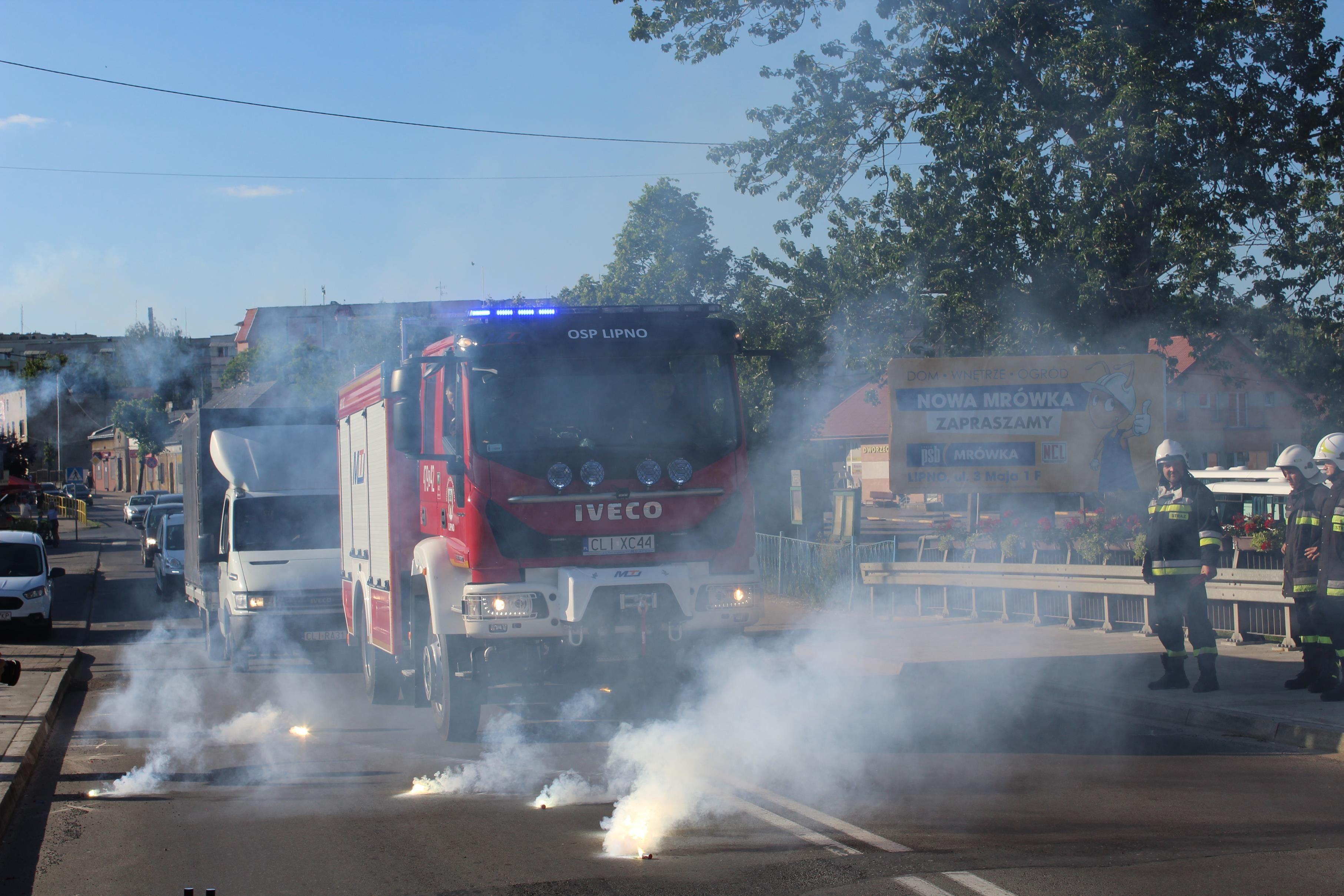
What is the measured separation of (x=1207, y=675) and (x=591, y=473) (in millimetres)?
5365

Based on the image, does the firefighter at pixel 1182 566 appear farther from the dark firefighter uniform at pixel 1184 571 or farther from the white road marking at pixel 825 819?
the white road marking at pixel 825 819

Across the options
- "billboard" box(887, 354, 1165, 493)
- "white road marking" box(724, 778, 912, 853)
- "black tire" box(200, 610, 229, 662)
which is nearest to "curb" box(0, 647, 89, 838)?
"black tire" box(200, 610, 229, 662)

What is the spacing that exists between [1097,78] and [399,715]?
44.3 feet

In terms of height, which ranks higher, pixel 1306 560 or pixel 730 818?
pixel 1306 560

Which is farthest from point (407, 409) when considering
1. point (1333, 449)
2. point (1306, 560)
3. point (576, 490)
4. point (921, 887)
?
point (1333, 449)

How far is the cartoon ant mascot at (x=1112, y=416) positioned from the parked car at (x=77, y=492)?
2118 inches

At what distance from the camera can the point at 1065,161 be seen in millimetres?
17422

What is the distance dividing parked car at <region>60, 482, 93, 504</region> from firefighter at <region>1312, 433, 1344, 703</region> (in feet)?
193

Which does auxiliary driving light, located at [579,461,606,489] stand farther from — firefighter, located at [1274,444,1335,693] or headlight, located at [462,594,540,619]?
firefighter, located at [1274,444,1335,693]

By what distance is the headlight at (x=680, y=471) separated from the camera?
7.99 m

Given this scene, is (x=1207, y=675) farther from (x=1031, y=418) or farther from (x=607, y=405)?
(x=1031, y=418)

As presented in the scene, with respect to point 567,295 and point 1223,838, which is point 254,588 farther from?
point 567,295

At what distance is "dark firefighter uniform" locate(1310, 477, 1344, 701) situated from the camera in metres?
8.85

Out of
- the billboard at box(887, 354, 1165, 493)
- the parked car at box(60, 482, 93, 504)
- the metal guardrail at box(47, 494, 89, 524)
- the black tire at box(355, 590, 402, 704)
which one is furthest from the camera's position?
the parked car at box(60, 482, 93, 504)
